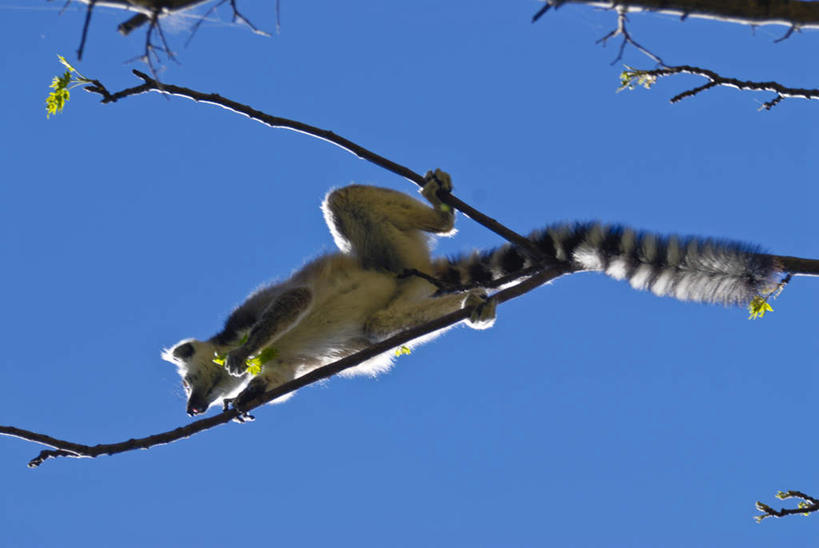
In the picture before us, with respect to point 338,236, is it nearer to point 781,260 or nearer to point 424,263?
point 424,263

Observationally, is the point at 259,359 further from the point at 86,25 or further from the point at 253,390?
the point at 86,25

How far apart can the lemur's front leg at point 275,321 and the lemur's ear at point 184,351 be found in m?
1.02

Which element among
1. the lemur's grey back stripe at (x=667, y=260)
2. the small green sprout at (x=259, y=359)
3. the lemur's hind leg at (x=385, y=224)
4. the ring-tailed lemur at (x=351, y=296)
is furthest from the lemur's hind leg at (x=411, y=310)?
the lemur's grey back stripe at (x=667, y=260)

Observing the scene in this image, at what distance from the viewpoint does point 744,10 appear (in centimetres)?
280

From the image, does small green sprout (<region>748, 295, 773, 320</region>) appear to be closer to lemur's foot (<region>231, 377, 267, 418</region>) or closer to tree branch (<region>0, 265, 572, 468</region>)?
tree branch (<region>0, 265, 572, 468</region>)

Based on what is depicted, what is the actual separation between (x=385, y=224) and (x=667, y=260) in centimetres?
235

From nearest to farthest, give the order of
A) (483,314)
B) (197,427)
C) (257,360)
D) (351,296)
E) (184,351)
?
(197,427), (483,314), (257,360), (351,296), (184,351)

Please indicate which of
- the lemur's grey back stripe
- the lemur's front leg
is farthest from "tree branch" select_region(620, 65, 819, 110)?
the lemur's front leg

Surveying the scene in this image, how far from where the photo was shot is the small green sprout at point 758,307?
413 centimetres

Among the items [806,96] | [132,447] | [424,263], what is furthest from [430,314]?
[806,96]

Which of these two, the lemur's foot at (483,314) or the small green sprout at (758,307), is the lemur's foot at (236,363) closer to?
the lemur's foot at (483,314)

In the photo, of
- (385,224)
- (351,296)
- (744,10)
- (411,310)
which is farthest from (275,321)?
(744,10)

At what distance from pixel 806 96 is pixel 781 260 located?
0.91 m

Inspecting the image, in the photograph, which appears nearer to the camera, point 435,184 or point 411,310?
point 435,184
